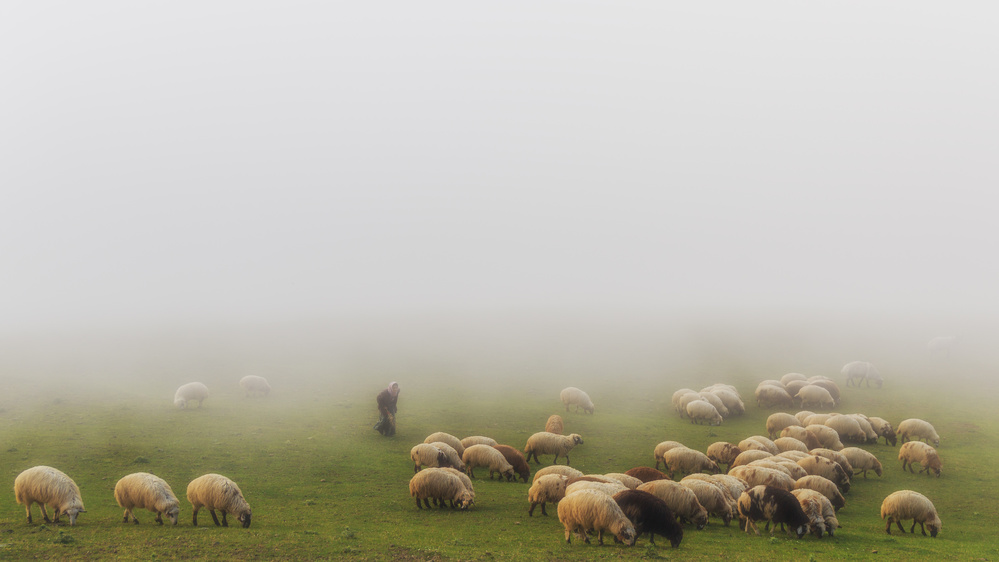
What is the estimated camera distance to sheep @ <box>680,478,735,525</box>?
15039 mm

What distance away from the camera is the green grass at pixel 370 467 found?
1235 centimetres

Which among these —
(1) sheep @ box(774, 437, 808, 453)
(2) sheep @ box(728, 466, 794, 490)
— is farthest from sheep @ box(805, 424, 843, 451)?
(2) sheep @ box(728, 466, 794, 490)

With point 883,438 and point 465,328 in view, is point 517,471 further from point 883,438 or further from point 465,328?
point 465,328

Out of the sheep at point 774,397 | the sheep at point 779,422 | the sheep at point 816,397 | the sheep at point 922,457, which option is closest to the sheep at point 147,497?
the sheep at point 779,422

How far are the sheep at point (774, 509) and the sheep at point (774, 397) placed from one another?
67.6ft

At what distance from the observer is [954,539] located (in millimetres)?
14969

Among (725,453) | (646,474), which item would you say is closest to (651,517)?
(646,474)

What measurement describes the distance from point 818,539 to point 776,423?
14.0 m

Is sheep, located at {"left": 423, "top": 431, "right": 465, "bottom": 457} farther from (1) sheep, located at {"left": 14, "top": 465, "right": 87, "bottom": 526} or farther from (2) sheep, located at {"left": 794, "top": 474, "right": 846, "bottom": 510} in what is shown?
(2) sheep, located at {"left": 794, "top": 474, "right": 846, "bottom": 510}

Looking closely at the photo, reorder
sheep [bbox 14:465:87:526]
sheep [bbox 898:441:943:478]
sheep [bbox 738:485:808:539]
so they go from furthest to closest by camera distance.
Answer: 1. sheep [bbox 898:441:943:478]
2. sheep [bbox 738:485:808:539]
3. sheep [bbox 14:465:87:526]

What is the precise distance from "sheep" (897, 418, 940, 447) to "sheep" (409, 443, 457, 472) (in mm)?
23157

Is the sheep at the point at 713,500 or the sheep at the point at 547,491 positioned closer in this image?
the sheep at the point at 713,500

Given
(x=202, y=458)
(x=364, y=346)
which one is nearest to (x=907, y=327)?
(x=364, y=346)

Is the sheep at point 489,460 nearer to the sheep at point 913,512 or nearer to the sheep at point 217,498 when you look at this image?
the sheep at point 217,498
